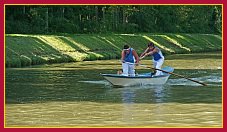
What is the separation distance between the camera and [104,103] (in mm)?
21844

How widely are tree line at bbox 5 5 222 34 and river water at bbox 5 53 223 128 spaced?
3285 centimetres

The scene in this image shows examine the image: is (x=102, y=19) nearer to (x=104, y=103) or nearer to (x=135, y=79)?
(x=135, y=79)

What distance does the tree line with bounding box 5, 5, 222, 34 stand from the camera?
217 feet

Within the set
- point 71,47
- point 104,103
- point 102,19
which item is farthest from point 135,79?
point 102,19

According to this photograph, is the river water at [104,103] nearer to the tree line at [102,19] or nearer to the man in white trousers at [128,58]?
the man in white trousers at [128,58]

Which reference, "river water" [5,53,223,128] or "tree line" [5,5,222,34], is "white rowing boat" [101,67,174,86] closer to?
"river water" [5,53,223,128]

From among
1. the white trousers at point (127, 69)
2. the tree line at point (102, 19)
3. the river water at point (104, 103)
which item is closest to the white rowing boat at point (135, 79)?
the river water at point (104, 103)

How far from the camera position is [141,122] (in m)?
17.6

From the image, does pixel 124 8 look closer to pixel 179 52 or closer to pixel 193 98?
pixel 179 52

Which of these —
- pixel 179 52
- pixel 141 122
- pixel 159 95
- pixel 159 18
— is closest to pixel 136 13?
pixel 159 18

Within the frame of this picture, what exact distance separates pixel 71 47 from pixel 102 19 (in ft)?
75.7

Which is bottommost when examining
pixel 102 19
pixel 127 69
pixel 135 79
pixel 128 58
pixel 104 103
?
pixel 104 103

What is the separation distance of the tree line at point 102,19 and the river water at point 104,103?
108ft

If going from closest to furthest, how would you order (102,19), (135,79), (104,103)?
(104,103)
(135,79)
(102,19)
